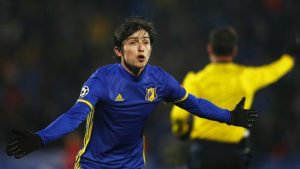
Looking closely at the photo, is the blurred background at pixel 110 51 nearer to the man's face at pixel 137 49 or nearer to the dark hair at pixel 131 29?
the dark hair at pixel 131 29

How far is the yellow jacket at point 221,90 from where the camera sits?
638 cm

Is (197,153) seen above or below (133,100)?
below

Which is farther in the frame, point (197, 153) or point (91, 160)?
point (197, 153)

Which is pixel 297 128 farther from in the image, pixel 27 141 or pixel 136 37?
pixel 27 141

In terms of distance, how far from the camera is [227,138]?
6477 mm

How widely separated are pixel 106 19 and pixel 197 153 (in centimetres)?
688

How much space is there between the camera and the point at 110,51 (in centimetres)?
1271

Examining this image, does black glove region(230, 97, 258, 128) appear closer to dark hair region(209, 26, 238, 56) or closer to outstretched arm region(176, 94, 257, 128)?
outstretched arm region(176, 94, 257, 128)

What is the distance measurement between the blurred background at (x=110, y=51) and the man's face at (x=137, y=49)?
652cm

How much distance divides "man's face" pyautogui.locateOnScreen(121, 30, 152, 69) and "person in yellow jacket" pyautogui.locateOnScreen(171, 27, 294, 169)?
169cm

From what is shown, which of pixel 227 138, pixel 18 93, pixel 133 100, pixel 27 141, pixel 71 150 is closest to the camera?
pixel 27 141

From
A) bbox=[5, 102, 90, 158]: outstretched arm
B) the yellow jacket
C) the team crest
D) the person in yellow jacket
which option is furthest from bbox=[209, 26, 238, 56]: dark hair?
bbox=[5, 102, 90, 158]: outstretched arm

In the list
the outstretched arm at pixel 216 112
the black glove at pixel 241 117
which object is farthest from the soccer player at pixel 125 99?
the black glove at pixel 241 117

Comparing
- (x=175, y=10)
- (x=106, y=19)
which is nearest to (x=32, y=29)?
(x=106, y=19)
